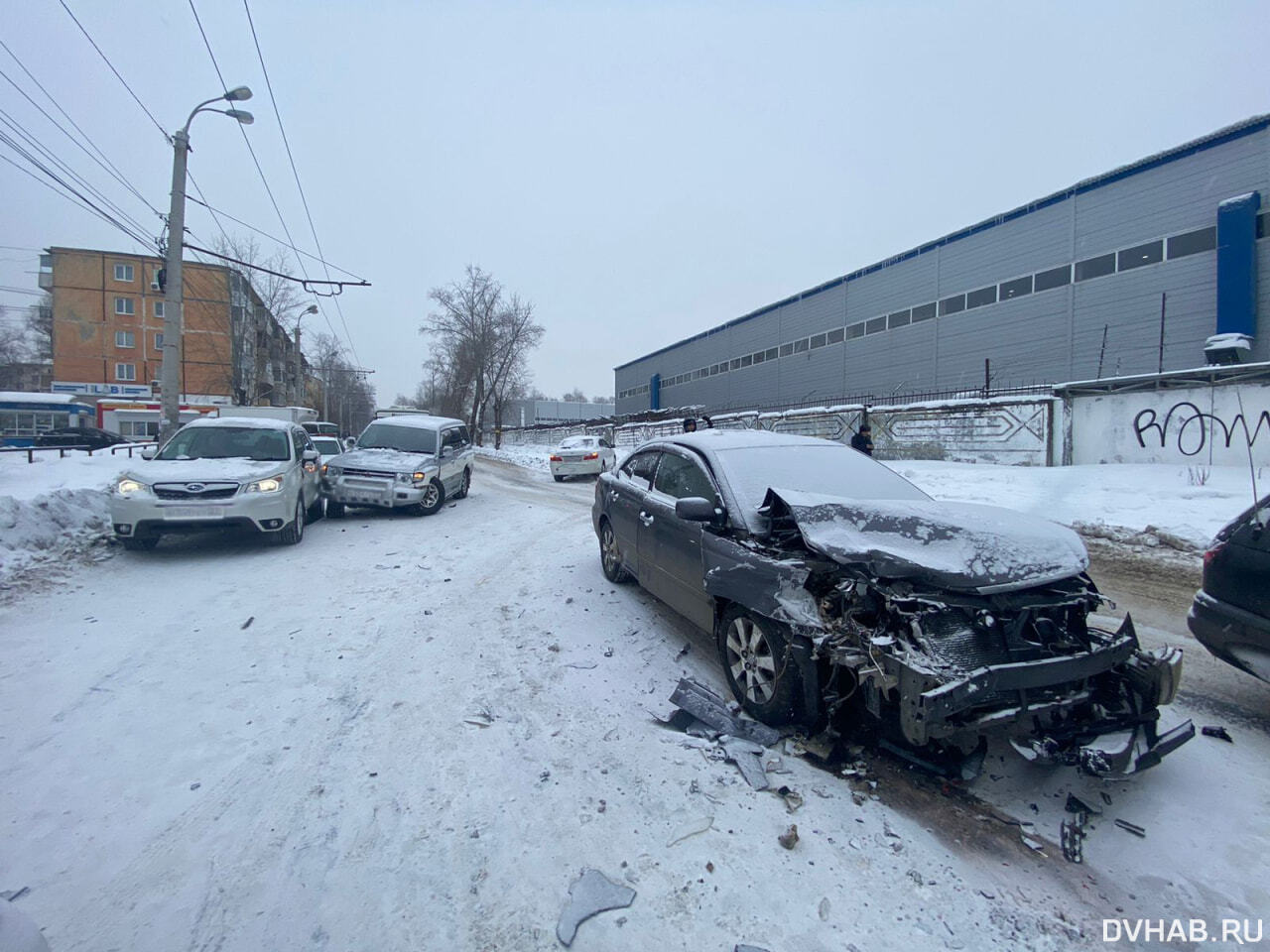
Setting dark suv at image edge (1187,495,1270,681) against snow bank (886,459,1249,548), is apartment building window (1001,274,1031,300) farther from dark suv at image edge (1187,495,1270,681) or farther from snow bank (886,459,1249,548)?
dark suv at image edge (1187,495,1270,681)

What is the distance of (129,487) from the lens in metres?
6.58

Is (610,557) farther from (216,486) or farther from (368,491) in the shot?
(368,491)

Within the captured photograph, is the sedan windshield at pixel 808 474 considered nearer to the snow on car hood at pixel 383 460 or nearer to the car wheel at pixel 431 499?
the snow on car hood at pixel 383 460

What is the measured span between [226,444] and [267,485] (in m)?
1.34

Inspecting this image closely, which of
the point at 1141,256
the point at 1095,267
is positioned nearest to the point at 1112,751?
the point at 1141,256

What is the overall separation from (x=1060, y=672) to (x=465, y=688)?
10.5 ft

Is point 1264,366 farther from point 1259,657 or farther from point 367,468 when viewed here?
point 367,468

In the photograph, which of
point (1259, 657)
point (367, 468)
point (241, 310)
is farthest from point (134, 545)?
point (241, 310)

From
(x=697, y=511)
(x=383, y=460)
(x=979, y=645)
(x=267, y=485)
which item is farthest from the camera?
(x=383, y=460)

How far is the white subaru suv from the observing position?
6547 mm

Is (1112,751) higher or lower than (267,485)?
lower

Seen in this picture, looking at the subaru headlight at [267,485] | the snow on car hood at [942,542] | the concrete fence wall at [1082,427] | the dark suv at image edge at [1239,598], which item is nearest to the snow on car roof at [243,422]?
Answer: the subaru headlight at [267,485]

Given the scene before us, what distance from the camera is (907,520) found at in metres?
3.14

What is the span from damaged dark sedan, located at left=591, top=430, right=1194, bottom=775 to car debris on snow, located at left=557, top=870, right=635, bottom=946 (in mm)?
1291
